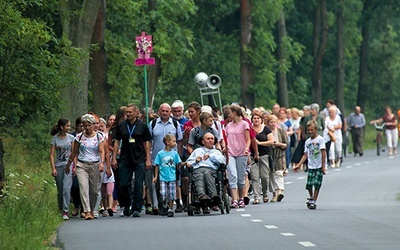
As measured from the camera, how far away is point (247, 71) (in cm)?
5231

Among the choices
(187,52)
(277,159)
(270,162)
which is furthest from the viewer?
(187,52)

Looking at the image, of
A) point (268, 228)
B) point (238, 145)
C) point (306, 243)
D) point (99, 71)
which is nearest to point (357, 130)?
point (99, 71)

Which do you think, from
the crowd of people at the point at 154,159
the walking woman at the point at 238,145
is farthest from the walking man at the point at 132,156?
the walking woman at the point at 238,145

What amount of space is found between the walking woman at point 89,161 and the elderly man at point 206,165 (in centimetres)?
145

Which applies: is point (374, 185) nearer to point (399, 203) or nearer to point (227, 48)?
point (399, 203)

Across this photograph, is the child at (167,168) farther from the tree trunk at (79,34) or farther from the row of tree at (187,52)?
the tree trunk at (79,34)

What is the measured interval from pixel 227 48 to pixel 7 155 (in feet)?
96.3

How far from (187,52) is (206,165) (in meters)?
25.4

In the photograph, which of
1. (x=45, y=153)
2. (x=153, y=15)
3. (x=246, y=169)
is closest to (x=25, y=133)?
(x=45, y=153)

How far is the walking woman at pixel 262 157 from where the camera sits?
26.3 meters

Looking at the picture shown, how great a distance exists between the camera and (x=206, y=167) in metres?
22.5

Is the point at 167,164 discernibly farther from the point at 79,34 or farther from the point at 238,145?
the point at 79,34

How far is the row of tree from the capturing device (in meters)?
22.4

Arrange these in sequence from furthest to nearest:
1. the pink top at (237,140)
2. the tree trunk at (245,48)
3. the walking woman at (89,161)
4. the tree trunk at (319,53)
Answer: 1. the tree trunk at (319,53)
2. the tree trunk at (245,48)
3. the pink top at (237,140)
4. the walking woman at (89,161)
